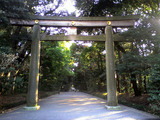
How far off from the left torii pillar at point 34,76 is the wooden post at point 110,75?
456 centimetres

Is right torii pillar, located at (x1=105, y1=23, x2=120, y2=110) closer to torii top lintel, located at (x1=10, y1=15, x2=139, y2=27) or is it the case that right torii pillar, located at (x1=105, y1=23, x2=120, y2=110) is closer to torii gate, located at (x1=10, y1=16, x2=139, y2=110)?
torii gate, located at (x1=10, y1=16, x2=139, y2=110)

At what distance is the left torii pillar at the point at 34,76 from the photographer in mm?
7730

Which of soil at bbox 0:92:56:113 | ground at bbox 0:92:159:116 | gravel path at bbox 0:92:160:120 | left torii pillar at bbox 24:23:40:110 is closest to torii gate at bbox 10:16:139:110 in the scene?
left torii pillar at bbox 24:23:40:110

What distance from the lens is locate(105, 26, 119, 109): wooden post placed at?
7.92 m

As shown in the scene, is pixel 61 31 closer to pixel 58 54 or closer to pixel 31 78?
pixel 58 54

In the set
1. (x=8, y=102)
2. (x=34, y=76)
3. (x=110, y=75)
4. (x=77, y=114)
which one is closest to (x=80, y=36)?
(x=110, y=75)

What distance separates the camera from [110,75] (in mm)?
8266

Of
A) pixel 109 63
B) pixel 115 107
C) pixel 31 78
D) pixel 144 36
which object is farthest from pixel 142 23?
pixel 31 78

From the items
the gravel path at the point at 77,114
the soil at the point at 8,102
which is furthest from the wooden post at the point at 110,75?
the soil at the point at 8,102

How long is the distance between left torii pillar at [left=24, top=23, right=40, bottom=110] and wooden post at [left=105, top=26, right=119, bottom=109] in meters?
4.56

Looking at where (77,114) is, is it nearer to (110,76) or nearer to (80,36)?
(110,76)

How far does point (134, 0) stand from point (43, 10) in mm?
8501

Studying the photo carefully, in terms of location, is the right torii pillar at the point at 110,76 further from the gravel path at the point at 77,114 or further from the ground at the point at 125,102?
the ground at the point at 125,102

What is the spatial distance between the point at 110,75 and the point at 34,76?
16.1 feet
